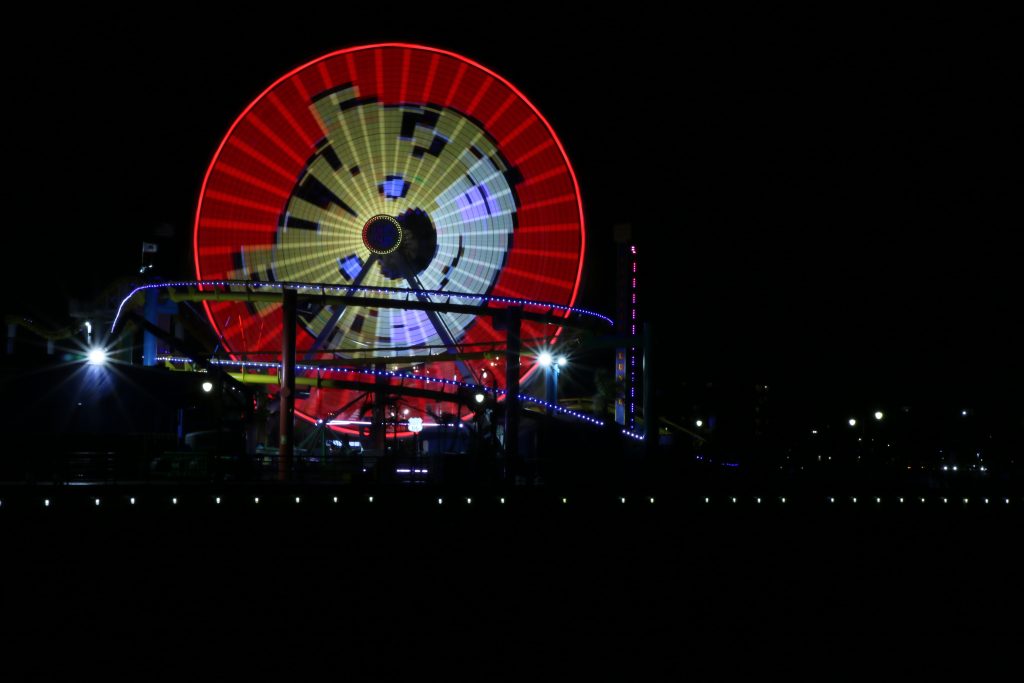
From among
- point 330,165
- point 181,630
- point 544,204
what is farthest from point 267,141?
point 181,630

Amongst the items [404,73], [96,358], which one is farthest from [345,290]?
[96,358]

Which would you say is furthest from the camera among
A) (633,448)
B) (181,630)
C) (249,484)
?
(633,448)

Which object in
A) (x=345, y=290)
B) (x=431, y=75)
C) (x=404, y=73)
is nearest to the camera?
(x=404, y=73)

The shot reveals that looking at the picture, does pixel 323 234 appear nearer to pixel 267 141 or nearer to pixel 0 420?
pixel 267 141

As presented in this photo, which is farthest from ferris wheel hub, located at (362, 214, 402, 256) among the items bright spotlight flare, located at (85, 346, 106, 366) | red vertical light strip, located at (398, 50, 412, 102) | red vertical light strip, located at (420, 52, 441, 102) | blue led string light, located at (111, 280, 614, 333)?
bright spotlight flare, located at (85, 346, 106, 366)

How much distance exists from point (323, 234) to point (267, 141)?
328 cm

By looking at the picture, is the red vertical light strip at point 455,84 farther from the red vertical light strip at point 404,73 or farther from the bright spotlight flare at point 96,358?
the bright spotlight flare at point 96,358

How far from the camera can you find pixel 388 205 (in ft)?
113

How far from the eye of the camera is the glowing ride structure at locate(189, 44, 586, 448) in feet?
107

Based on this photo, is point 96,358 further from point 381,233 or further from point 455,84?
point 455,84

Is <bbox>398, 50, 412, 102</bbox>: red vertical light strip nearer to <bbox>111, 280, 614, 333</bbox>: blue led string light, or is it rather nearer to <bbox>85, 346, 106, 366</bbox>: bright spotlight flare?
<bbox>111, 280, 614, 333</bbox>: blue led string light

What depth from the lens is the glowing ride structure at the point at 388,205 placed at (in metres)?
32.5

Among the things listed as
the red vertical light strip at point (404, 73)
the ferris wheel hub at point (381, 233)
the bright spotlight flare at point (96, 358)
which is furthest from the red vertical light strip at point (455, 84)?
the bright spotlight flare at point (96, 358)

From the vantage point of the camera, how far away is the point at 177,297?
33.7 m
